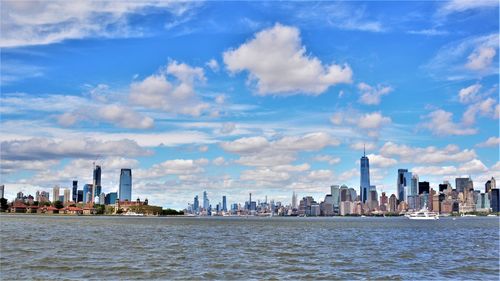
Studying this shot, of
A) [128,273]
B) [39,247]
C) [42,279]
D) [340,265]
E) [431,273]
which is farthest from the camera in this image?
[39,247]

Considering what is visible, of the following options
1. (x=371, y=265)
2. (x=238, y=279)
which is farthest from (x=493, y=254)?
(x=238, y=279)

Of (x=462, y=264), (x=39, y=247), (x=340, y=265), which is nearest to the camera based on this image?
(x=340, y=265)

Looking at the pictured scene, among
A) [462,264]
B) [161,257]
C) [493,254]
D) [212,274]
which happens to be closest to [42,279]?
[212,274]

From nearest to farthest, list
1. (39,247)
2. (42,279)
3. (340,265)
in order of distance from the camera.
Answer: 1. (42,279)
2. (340,265)
3. (39,247)

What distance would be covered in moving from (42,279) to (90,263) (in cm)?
1087

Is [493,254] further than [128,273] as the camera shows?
Yes

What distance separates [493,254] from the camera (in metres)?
74.9

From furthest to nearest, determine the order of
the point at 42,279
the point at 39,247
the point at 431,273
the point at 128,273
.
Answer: the point at 39,247, the point at 431,273, the point at 128,273, the point at 42,279

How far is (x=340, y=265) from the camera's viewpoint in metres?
57.9

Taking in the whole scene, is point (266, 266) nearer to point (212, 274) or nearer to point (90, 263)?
point (212, 274)

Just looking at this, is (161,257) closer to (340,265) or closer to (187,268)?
(187,268)

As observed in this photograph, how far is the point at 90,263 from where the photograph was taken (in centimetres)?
5547

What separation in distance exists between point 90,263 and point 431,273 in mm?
34105

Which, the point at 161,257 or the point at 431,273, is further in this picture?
the point at 161,257
